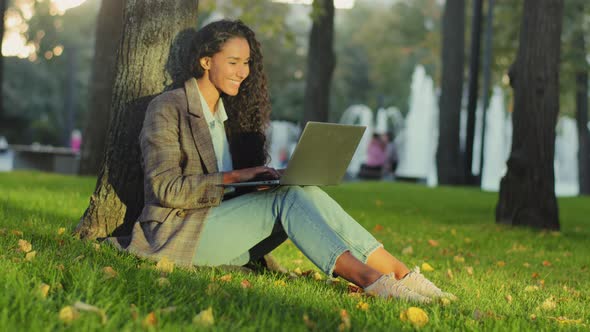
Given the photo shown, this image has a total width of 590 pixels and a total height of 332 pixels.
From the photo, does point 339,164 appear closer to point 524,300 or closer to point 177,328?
point 524,300

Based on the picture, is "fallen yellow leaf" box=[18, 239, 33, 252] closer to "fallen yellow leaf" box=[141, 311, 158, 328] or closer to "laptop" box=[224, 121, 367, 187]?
"laptop" box=[224, 121, 367, 187]

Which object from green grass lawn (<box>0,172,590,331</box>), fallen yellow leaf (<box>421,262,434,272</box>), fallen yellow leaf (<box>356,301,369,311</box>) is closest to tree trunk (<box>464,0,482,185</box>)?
green grass lawn (<box>0,172,590,331</box>)

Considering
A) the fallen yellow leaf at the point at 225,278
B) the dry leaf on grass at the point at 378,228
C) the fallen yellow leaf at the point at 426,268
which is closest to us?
the fallen yellow leaf at the point at 225,278

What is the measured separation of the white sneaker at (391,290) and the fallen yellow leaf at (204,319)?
124cm

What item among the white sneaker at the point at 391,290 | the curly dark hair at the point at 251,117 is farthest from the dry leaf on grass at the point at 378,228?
the white sneaker at the point at 391,290

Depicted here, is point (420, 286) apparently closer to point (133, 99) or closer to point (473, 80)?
point (133, 99)

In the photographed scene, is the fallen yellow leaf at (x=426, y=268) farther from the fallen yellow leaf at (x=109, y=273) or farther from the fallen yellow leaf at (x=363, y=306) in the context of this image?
the fallen yellow leaf at (x=109, y=273)

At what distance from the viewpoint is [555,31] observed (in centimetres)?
1089

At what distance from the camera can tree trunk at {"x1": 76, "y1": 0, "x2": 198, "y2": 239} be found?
6.02m

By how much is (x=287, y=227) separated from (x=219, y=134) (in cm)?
84

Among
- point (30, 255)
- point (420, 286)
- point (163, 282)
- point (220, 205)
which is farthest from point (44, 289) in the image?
point (420, 286)

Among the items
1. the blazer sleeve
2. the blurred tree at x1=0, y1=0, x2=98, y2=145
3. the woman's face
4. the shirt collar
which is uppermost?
the woman's face

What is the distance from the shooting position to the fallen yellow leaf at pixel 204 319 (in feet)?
11.9

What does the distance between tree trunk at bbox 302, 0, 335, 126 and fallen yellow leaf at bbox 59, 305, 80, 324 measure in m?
14.9
